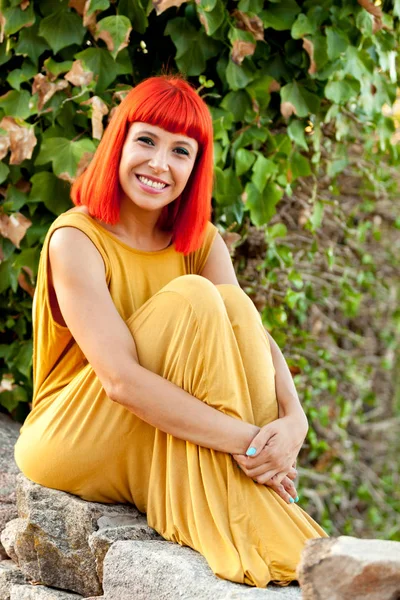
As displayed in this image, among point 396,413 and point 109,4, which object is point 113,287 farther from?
point 396,413

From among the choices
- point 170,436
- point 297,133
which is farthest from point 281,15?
point 170,436

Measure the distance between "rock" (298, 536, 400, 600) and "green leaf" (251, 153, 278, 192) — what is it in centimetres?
132

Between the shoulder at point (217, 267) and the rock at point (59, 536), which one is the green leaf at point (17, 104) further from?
the rock at point (59, 536)

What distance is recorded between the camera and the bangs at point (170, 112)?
1971 mm

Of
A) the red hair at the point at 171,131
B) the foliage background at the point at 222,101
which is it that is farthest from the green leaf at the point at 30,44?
the red hair at the point at 171,131

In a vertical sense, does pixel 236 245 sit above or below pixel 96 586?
above

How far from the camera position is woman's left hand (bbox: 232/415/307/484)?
1710mm

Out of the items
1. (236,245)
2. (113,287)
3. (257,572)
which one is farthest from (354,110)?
(257,572)

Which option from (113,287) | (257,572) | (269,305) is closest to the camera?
(257,572)

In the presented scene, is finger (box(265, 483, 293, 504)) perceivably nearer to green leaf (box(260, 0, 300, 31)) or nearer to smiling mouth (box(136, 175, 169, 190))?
smiling mouth (box(136, 175, 169, 190))

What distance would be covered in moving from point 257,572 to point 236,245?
4.12ft

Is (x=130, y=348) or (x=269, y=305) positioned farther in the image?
(x=269, y=305)

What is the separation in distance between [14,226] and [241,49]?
77cm

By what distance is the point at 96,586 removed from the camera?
1.84 metres
